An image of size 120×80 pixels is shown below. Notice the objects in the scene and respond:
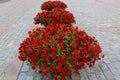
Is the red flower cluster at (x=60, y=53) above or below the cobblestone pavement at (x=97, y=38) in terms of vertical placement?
above

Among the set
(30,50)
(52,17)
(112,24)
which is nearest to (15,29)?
(52,17)

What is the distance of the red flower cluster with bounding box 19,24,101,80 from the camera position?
4043 millimetres

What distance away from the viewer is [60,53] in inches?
163

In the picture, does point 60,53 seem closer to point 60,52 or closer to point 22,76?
point 60,52

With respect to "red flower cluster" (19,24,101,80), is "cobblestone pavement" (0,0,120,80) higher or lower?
lower

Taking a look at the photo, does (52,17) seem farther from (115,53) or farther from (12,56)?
(115,53)

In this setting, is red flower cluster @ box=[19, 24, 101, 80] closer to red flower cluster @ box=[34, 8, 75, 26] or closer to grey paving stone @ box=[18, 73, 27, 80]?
grey paving stone @ box=[18, 73, 27, 80]

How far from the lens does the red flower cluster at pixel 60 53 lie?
4.04m

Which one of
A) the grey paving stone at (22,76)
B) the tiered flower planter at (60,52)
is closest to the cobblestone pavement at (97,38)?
the grey paving stone at (22,76)

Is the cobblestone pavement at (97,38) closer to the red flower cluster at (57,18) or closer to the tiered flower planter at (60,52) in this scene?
the tiered flower planter at (60,52)

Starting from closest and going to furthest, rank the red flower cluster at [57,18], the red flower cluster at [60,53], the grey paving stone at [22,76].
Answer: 1. the red flower cluster at [60,53]
2. the grey paving stone at [22,76]
3. the red flower cluster at [57,18]

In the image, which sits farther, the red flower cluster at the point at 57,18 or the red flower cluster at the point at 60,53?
the red flower cluster at the point at 57,18

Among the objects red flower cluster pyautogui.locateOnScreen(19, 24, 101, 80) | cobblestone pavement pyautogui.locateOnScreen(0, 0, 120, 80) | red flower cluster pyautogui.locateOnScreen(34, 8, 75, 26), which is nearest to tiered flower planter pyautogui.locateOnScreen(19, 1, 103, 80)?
red flower cluster pyautogui.locateOnScreen(19, 24, 101, 80)

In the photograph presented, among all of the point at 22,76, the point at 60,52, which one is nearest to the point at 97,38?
the point at 22,76
